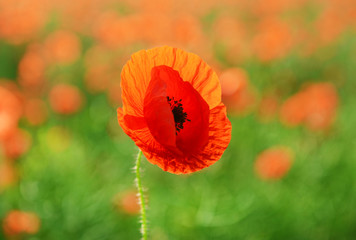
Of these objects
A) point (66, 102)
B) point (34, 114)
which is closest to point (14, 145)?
point (34, 114)

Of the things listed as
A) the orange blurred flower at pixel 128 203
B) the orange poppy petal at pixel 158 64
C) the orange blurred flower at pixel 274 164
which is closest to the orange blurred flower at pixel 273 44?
the orange blurred flower at pixel 274 164

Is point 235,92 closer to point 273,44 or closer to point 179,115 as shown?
point 273,44

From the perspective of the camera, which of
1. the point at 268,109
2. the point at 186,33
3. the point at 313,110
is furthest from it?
the point at 186,33

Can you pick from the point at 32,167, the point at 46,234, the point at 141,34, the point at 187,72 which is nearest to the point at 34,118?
the point at 32,167

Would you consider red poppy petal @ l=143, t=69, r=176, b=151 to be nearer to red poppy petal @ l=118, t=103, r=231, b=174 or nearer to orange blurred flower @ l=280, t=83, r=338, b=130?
red poppy petal @ l=118, t=103, r=231, b=174

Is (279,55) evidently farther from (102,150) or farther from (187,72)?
(187,72)
